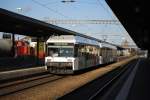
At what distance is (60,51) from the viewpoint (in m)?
26.4

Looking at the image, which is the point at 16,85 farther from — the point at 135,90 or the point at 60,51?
the point at 60,51

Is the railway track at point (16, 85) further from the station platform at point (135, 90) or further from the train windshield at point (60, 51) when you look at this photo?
the station platform at point (135, 90)

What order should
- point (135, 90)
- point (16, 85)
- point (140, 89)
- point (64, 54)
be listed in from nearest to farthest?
point (135, 90)
point (140, 89)
point (16, 85)
point (64, 54)

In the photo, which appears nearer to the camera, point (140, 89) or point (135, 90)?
point (135, 90)

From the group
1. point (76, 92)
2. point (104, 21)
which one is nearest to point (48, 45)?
point (76, 92)

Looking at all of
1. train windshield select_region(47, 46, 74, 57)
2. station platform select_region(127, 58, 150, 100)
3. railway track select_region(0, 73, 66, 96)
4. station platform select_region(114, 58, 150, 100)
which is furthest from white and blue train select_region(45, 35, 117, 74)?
station platform select_region(127, 58, 150, 100)

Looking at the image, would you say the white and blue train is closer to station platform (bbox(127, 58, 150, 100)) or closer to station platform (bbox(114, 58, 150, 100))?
station platform (bbox(114, 58, 150, 100))

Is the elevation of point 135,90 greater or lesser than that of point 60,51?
lesser

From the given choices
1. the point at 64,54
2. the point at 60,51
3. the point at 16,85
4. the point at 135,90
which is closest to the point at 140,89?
the point at 135,90

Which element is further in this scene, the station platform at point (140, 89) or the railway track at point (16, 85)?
the railway track at point (16, 85)

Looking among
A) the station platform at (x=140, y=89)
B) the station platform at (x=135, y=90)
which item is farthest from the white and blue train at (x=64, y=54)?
the station platform at (x=140, y=89)

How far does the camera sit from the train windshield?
85.8ft

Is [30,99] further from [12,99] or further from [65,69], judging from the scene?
[65,69]

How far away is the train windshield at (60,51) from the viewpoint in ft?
85.8
